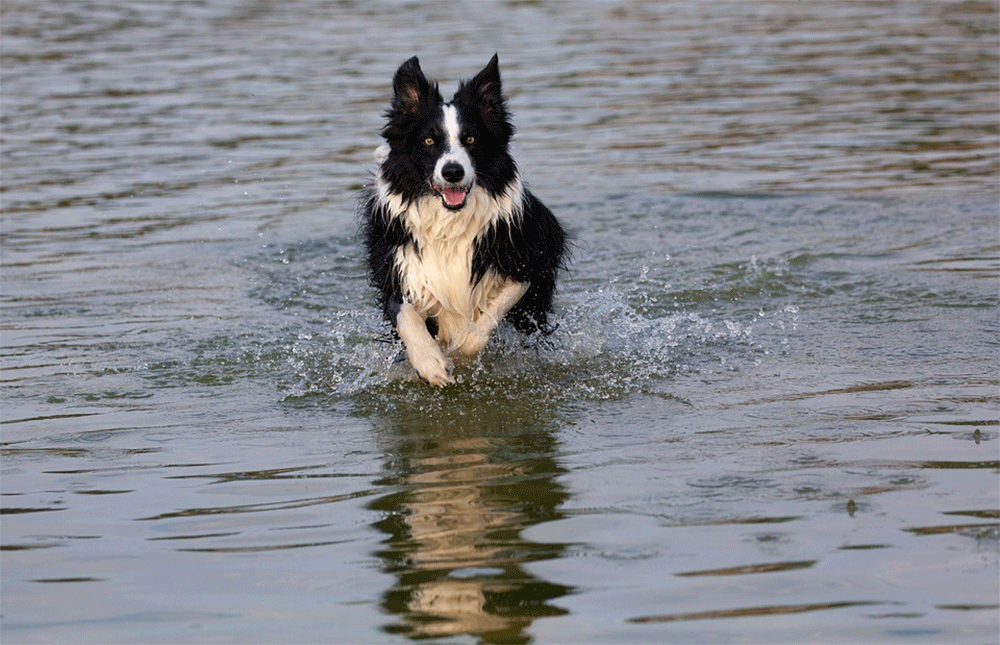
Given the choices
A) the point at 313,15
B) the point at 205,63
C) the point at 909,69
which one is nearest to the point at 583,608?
the point at 909,69

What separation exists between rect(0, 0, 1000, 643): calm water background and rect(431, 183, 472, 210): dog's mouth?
87cm

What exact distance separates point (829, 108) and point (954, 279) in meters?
6.41

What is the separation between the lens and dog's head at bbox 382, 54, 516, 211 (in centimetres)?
618

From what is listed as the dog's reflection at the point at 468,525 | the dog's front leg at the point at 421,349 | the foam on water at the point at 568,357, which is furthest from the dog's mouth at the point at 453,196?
the dog's reflection at the point at 468,525

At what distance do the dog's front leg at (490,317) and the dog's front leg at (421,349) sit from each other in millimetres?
236

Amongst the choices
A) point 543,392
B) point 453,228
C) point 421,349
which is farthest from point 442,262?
point 543,392

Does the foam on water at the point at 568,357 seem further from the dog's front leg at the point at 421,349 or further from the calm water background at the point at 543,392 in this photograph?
the dog's front leg at the point at 421,349

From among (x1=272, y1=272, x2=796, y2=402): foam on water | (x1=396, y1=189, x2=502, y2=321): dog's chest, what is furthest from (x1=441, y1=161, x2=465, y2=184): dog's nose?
(x1=272, y1=272, x2=796, y2=402): foam on water

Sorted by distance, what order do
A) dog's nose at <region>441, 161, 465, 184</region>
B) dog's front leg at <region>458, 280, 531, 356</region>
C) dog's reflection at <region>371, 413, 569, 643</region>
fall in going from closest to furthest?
dog's reflection at <region>371, 413, 569, 643</region>, dog's nose at <region>441, 161, 465, 184</region>, dog's front leg at <region>458, 280, 531, 356</region>

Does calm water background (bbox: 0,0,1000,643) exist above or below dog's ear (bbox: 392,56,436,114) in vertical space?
below

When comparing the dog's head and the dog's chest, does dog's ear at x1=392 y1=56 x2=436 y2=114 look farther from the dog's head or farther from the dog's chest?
the dog's chest

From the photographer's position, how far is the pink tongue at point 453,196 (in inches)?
246

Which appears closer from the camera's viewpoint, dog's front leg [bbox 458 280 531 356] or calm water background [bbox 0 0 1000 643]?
calm water background [bbox 0 0 1000 643]

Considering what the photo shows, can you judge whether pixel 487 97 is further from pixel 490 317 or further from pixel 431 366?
pixel 431 366
